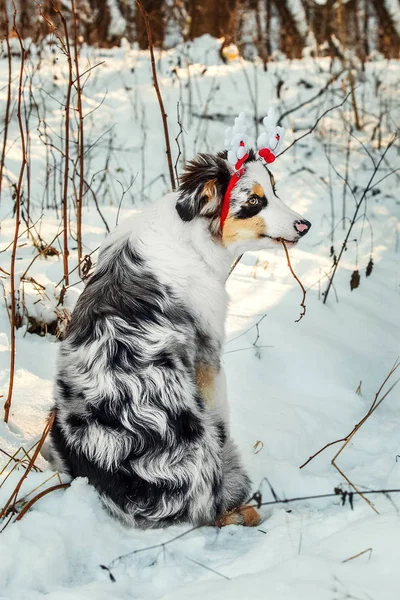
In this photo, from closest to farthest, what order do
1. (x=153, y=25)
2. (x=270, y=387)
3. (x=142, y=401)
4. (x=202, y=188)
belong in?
(x=142, y=401) → (x=202, y=188) → (x=270, y=387) → (x=153, y=25)

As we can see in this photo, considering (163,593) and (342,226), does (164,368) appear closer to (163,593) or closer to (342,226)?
(163,593)

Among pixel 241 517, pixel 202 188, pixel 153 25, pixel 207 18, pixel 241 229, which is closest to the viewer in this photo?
pixel 241 517

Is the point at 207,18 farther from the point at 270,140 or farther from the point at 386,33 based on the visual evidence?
the point at 270,140

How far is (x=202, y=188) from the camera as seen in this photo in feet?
9.76

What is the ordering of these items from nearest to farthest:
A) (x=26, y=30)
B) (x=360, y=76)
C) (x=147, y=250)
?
(x=147, y=250) < (x=360, y=76) < (x=26, y=30)

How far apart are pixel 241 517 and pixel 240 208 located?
1335 millimetres

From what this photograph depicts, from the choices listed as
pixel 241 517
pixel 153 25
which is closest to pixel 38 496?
pixel 241 517

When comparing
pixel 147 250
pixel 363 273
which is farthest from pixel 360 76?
pixel 147 250

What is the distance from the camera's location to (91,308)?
2.77m

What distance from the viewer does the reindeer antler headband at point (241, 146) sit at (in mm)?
3027

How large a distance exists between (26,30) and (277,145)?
956 centimetres

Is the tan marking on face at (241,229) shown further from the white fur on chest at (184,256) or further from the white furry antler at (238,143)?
the white furry antler at (238,143)

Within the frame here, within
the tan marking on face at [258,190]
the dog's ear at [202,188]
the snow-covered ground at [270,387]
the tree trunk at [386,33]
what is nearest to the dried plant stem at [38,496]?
the snow-covered ground at [270,387]

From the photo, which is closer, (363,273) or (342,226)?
(363,273)
